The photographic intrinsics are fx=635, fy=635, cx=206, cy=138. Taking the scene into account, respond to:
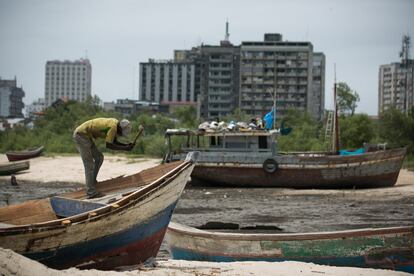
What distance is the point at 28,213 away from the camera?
959cm

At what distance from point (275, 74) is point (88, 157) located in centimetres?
8941

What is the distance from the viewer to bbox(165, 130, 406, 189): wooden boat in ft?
84.0

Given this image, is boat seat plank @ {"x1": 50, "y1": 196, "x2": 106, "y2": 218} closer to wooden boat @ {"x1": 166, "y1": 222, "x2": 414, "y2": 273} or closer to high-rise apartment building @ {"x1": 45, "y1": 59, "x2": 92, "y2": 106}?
wooden boat @ {"x1": 166, "y1": 222, "x2": 414, "y2": 273}

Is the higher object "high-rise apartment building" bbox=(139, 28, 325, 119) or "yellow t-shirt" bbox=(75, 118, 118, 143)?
"high-rise apartment building" bbox=(139, 28, 325, 119)

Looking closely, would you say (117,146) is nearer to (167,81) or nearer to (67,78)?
(167,81)

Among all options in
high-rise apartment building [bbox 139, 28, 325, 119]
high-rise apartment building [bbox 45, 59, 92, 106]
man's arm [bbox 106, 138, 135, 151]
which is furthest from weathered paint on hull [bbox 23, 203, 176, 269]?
high-rise apartment building [bbox 45, 59, 92, 106]

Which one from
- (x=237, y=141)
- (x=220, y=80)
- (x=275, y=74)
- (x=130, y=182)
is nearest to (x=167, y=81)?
(x=220, y=80)

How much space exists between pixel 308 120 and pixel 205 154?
41839mm

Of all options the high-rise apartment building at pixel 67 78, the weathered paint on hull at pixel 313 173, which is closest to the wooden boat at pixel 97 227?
the weathered paint on hull at pixel 313 173

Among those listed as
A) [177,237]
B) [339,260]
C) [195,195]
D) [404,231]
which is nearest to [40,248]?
[177,237]

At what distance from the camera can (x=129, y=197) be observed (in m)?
8.25

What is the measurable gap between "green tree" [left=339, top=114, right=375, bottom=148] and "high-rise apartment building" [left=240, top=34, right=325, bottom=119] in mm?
51864

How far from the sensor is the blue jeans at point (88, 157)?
1028 cm

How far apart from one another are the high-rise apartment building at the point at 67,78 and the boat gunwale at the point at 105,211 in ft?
598
